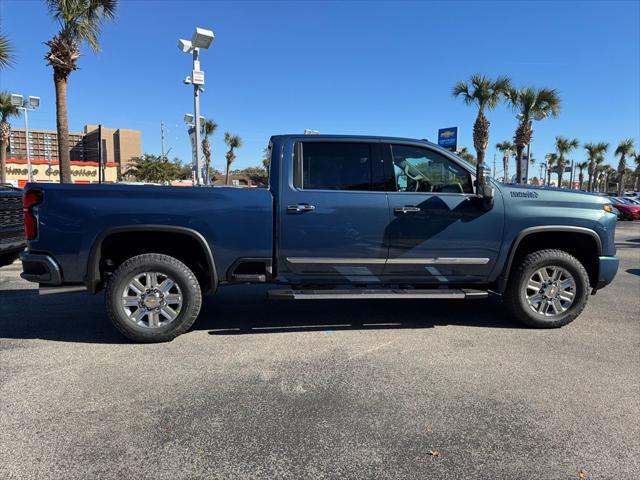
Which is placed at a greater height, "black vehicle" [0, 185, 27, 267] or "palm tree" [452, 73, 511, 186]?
"palm tree" [452, 73, 511, 186]

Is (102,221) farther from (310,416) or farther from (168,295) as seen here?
(310,416)

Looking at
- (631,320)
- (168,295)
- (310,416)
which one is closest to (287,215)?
(168,295)

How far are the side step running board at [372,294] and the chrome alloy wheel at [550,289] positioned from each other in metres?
0.58

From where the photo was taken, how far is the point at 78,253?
14.3 ft

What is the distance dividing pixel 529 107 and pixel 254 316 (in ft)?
82.9

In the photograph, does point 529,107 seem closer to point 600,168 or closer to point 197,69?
point 197,69

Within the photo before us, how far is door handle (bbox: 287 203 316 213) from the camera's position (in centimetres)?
457

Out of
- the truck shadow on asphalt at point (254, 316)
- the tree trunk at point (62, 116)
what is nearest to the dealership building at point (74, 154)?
the tree trunk at point (62, 116)

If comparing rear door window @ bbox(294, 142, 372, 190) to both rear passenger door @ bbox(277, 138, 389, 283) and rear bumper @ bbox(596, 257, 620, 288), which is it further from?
rear bumper @ bbox(596, 257, 620, 288)

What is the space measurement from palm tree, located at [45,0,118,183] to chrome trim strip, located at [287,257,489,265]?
40.5 feet

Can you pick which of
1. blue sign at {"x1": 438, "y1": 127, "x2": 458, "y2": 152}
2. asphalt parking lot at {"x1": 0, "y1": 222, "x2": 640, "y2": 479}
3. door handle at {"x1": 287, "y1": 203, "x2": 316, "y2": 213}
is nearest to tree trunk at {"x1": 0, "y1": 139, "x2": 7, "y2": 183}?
blue sign at {"x1": 438, "y1": 127, "x2": 458, "y2": 152}

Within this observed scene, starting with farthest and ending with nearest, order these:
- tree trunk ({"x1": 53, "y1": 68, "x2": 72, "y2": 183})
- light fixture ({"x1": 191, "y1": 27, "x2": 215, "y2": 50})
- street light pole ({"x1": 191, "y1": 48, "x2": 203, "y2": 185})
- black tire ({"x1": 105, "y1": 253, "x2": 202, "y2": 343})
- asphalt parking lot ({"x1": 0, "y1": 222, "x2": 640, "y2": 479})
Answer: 1. tree trunk ({"x1": 53, "y1": 68, "x2": 72, "y2": 183})
2. street light pole ({"x1": 191, "y1": 48, "x2": 203, "y2": 185})
3. light fixture ({"x1": 191, "y1": 27, "x2": 215, "y2": 50})
4. black tire ({"x1": 105, "y1": 253, "x2": 202, "y2": 343})
5. asphalt parking lot ({"x1": 0, "y1": 222, "x2": 640, "y2": 479})

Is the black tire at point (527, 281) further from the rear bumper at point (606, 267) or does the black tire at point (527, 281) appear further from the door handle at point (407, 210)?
the door handle at point (407, 210)

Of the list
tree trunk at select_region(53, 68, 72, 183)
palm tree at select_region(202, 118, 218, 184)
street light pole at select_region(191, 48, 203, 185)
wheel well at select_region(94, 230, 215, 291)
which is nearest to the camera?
wheel well at select_region(94, 230, 215, 291)
